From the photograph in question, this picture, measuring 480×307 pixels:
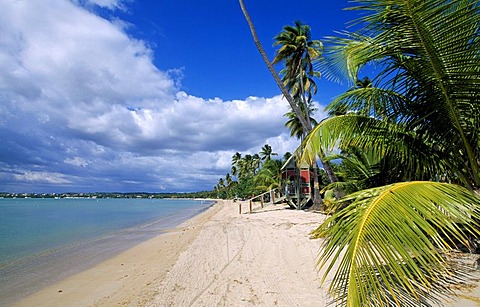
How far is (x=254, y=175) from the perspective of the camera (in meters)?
56.6

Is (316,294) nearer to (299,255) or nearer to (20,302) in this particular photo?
(299,255)

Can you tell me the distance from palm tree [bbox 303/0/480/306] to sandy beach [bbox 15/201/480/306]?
1.34m

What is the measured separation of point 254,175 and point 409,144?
52542mm

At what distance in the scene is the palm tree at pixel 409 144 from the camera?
6.35ft

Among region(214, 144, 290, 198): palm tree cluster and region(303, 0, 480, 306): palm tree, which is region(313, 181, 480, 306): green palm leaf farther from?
region(214, 144, 290, 198): palm tree cluster

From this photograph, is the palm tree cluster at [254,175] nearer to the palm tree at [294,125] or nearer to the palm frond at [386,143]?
the palm tree at [294,125]

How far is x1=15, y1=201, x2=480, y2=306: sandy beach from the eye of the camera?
180 inches

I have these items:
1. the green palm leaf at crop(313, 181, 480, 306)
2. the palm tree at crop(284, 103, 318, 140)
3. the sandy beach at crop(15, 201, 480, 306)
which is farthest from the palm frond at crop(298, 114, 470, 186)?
the palm tree at crop(284, 103, 318, 140)

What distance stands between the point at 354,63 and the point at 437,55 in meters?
1.50

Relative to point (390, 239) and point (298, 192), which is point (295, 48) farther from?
point (390, 239)

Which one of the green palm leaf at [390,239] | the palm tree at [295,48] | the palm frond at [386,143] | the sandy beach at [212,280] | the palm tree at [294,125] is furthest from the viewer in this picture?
the palm tree at [294,125]

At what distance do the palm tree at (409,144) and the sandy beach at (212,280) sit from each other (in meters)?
1.34

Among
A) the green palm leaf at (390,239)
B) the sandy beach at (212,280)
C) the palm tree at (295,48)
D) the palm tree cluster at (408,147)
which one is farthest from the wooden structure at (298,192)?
the green palm leaf at (390,239)

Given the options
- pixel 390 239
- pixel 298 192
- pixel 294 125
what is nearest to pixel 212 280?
pixel 390 239
